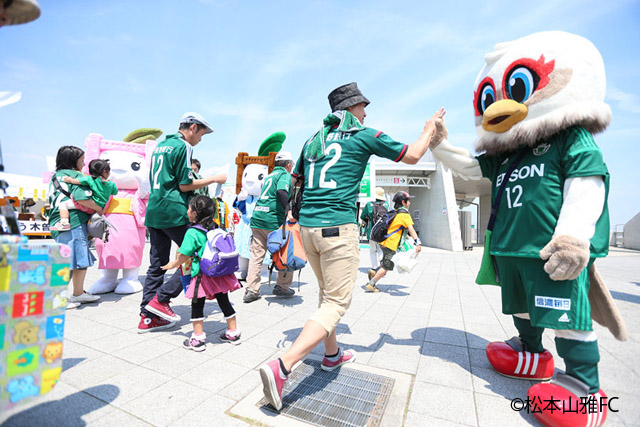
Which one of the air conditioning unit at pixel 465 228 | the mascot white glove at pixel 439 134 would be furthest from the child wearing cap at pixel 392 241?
the air conditioning unit at pixel 465 228

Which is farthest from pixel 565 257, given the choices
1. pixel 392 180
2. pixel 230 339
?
pixel 392 180

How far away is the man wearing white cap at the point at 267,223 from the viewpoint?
4.55 metres

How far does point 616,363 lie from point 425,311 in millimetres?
2083

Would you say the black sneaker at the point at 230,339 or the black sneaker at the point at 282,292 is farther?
the black sneaker at the point at 282,292

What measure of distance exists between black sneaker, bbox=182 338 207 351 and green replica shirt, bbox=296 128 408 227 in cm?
148

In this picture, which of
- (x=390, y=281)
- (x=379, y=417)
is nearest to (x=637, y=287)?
(x=390, y=281)

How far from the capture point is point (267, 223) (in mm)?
4695

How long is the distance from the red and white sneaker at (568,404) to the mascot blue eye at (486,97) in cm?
187

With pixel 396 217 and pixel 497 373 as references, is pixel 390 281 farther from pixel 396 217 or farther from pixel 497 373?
pixel 497 373

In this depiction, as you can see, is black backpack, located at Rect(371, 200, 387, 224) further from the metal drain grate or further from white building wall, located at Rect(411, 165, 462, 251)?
white building wall, located at Rect(411, 165, 462, 251)

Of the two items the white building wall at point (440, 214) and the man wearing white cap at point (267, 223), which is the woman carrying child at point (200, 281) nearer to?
the man wearing white cap at point (267, 223)

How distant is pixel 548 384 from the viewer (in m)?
1.92

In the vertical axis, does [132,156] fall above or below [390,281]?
above

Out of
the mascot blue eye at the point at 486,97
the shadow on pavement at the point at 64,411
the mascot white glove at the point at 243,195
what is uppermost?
the mascot blue eye at the point at 486,97
